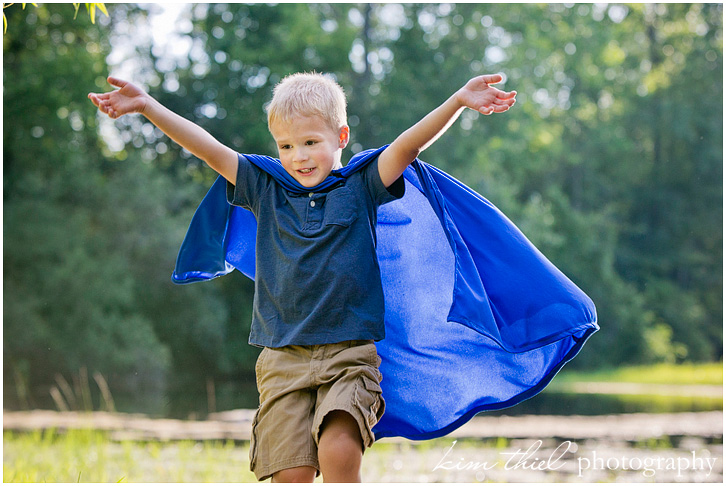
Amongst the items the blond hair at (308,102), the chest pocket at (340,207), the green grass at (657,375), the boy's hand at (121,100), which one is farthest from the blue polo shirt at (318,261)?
the green grass at (657,375)

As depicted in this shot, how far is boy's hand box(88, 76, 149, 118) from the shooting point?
8.71 ft

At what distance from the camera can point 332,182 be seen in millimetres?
2783

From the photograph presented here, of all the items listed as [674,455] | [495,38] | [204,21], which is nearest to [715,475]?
[674,455]

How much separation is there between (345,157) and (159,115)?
574 inches

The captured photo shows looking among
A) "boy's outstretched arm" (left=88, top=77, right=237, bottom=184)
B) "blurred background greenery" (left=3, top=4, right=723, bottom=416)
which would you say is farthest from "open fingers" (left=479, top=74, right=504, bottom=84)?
"blurred background greenery" (left=3, top=4, right=723, bottom=416)

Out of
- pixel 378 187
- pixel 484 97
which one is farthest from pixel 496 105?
pixel 378 187

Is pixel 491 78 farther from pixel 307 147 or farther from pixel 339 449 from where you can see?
pixel 339 449

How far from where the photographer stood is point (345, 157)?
1722cm

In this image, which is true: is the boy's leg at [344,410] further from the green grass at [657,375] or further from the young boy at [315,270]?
the green grass at [657,375]

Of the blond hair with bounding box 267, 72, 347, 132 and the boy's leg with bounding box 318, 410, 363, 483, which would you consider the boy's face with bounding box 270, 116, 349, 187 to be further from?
the boy's leg with bounding box 318, 410, 363, 483

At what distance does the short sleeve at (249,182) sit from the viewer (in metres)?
2.87

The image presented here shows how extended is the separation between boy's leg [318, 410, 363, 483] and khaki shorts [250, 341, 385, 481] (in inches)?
1.2

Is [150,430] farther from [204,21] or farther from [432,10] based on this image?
[432,10]

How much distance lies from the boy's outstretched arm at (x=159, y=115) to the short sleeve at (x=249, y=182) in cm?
7
